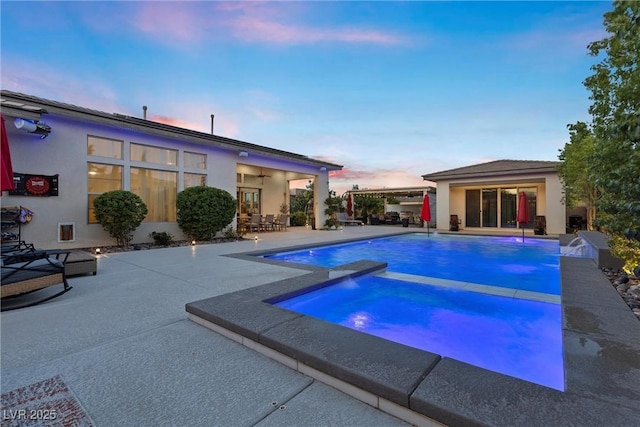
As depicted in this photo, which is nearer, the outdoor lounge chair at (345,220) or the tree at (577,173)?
the tree at (577,173)

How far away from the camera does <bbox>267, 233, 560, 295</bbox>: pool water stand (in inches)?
271

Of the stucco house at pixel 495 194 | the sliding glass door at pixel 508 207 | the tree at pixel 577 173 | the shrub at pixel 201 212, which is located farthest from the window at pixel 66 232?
the sliding glass door at pixel 508 207

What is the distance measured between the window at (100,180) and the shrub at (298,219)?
1231 centimetres

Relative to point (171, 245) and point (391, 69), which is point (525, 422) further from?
point (391, 69)

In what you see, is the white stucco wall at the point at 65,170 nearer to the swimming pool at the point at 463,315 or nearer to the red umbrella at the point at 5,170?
the red umbrella at the point at 5,170

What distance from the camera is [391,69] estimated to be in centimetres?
1251

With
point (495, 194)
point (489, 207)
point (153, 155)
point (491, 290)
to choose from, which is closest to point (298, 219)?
point (153, 155)

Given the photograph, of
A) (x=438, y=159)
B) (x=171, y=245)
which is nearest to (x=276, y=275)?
(x=171, y=245)

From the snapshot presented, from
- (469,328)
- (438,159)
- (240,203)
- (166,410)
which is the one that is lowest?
(469,328)

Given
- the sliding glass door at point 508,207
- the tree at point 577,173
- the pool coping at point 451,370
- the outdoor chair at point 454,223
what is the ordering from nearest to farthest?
the pool coping at point 451,370 → the tree at point 577,173 → the outdoor chair at point 454,223 → the sliding glass door at point 508,207

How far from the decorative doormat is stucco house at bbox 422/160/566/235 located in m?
18.0

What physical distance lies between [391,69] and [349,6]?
11.0 ft

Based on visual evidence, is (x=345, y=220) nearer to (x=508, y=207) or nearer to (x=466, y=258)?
(x=508, y=207)

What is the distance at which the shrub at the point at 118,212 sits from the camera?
29.1 ft
